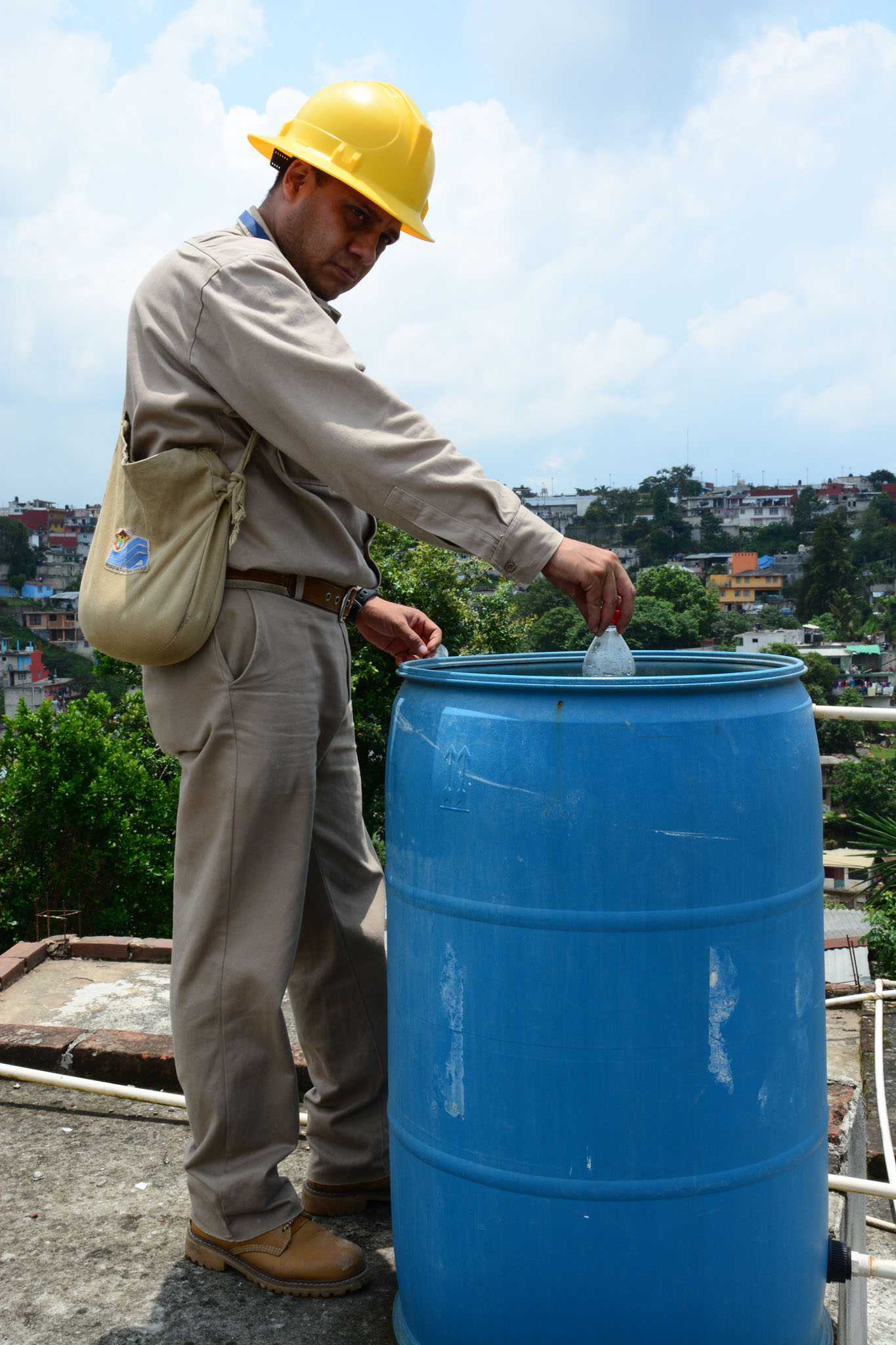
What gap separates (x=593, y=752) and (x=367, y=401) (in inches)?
24.1

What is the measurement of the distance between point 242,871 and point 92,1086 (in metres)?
1.01

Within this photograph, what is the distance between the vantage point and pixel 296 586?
1.82 metres

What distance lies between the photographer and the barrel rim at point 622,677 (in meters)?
1.37

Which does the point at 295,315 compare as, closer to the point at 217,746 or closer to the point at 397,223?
the point at 397,223

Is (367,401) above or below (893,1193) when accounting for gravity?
above

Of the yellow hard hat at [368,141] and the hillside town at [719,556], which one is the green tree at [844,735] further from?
the yellow hard hat at [368,141]

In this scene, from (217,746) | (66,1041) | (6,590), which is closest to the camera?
(217,746)

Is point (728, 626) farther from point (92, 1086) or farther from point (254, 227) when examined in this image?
point (254, 227)

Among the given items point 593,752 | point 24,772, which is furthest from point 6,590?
point 593,752

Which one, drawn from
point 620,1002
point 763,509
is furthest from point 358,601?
point 763,509

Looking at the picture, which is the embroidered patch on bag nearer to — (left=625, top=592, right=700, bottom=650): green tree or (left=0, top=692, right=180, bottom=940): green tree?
(left=0, top=692, right=180, bottom=940): green tree

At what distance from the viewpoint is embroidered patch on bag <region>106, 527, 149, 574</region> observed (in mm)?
1731

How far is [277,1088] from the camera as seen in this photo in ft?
6.01

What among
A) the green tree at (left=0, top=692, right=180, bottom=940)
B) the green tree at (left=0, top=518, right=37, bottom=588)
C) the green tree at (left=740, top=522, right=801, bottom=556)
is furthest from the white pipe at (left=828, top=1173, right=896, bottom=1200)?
the green tree at (left=740, top=522, right=801, bottom=556)
